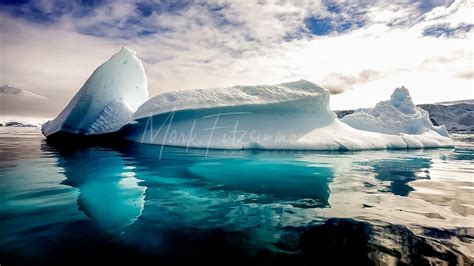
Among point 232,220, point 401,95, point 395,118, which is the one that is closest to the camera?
point 232,220

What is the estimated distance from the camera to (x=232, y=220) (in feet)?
7.57

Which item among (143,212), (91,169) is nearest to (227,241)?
(143,212)

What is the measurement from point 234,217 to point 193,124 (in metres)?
6.79

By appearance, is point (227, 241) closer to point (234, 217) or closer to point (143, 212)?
point (234, 217)

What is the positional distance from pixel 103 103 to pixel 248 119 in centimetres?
599

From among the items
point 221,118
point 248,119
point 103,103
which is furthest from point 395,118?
point 103,103

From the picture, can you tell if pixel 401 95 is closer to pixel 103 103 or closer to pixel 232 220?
pixel 103 103

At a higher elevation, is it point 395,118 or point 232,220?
point 395,118

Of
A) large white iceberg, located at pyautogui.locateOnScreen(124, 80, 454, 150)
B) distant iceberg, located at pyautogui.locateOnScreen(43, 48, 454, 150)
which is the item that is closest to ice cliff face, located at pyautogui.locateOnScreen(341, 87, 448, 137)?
distant iceberg, located at pyautogui.locateOnScreen(43, 48, 454, 150)

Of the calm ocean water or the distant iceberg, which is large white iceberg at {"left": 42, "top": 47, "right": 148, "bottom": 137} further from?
the calm ocean water

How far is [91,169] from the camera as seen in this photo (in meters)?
4.82

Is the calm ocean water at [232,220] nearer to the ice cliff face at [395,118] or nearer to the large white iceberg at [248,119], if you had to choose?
the large white iceberg at [248,119]

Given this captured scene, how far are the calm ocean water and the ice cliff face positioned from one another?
389 inches

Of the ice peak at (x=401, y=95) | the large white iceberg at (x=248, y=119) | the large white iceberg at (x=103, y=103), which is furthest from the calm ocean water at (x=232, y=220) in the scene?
the ice peak at (x=401, y=95)
